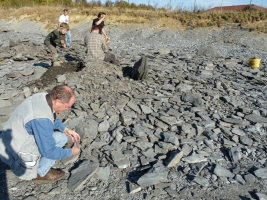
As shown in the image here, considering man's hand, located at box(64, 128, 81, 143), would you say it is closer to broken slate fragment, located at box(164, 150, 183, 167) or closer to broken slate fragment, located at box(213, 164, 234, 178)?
broken slate fragment, located at box(164, 150, 183, 167)

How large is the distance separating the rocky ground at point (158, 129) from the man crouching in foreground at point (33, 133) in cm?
42

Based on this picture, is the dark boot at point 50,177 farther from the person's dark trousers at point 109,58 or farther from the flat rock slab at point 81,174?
the person's dark trousers at point 109,58

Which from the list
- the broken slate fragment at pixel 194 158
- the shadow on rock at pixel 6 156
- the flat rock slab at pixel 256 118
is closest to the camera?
the shadow on rock at pixel 6 156

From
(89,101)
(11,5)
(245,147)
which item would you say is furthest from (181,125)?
(11,5)

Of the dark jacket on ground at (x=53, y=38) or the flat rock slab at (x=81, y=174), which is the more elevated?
the dark jacket on ground at (x=53, y=38)

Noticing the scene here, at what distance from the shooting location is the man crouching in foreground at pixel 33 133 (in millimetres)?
2719

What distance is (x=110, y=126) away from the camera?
455cm

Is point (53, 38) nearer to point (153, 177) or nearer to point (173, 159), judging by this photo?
point (173, 159)

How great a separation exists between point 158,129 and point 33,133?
7.22 ft

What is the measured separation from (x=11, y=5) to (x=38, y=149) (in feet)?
137

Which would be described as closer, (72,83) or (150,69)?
(72,83)

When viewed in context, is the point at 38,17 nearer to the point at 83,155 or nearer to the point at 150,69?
the point at 150,69

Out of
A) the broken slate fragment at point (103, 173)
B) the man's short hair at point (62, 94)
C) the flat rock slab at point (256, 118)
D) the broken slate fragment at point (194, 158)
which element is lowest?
the broken slate fragment at point (103, 173)

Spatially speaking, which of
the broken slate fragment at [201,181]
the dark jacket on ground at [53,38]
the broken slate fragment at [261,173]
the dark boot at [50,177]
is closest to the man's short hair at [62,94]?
the dark boot at [50,177]
